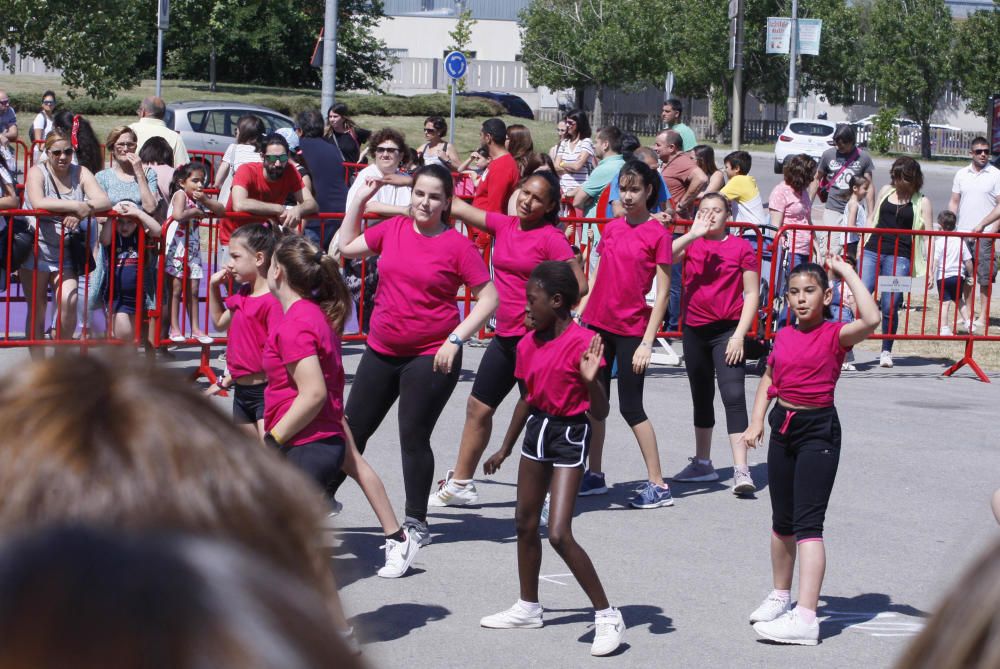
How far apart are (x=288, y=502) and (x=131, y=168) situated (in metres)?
9.83

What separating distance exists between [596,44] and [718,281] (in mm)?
55426

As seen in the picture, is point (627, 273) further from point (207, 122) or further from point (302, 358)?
point (207, 122)

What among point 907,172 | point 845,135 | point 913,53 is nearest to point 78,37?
point 845,135

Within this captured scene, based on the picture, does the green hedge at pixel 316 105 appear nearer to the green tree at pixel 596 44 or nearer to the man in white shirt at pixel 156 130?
the green tree at pixel 596 44

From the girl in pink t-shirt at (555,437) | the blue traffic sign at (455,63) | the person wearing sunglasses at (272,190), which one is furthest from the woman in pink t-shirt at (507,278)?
the blue traffic sign at (455,63)

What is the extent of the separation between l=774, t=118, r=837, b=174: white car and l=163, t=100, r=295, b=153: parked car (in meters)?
17.5

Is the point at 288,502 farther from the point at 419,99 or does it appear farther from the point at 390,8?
the point at 390,8

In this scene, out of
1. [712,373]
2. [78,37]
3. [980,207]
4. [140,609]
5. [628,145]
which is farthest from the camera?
[78,37]

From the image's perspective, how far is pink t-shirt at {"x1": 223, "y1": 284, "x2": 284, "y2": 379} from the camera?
6098 millimetres

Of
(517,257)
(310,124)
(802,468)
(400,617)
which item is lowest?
(400,617)

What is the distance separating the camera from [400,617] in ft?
18.7

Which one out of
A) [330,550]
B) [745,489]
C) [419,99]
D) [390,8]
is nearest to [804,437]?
[745,489]

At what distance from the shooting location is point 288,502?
922 millimetres

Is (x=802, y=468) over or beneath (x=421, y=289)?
beneath
